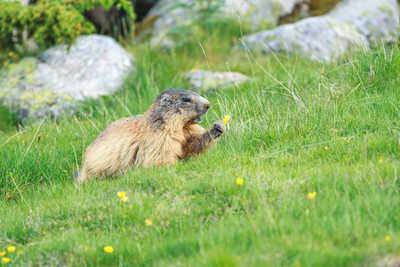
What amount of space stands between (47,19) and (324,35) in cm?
582

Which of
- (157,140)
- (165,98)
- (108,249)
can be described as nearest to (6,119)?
(165,98)

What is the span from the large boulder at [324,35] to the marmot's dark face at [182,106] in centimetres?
403

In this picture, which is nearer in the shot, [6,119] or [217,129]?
[217,129]

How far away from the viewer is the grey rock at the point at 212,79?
28.0 feet

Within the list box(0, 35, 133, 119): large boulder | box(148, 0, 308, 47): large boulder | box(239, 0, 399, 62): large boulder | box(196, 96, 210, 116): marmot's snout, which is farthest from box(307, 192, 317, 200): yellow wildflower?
box(148, 0, 308, 47): large boulder

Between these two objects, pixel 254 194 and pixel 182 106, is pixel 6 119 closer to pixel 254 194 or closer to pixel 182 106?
pixel 182 106

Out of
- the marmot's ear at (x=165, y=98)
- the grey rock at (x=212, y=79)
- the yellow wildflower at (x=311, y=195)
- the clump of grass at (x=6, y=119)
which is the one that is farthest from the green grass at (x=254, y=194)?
the clump of grass at (x=6, y=119)

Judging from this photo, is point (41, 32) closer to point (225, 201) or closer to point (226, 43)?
point (226, 43)

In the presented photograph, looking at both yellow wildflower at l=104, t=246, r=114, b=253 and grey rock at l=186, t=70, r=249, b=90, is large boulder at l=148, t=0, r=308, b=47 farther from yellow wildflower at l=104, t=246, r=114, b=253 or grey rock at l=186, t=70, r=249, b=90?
yellow wildflower at l=104, t=246, r=114, b=253

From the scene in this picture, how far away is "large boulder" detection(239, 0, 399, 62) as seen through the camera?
399 inches

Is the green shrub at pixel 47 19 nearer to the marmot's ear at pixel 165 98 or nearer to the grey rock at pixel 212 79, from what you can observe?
the grey rock at pixel 212 79

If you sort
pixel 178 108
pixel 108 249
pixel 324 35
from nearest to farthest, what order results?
pixel 108 249
pixel 178 108
pixel 324 35

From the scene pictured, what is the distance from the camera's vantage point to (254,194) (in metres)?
4.10

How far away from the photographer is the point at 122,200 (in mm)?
4422
